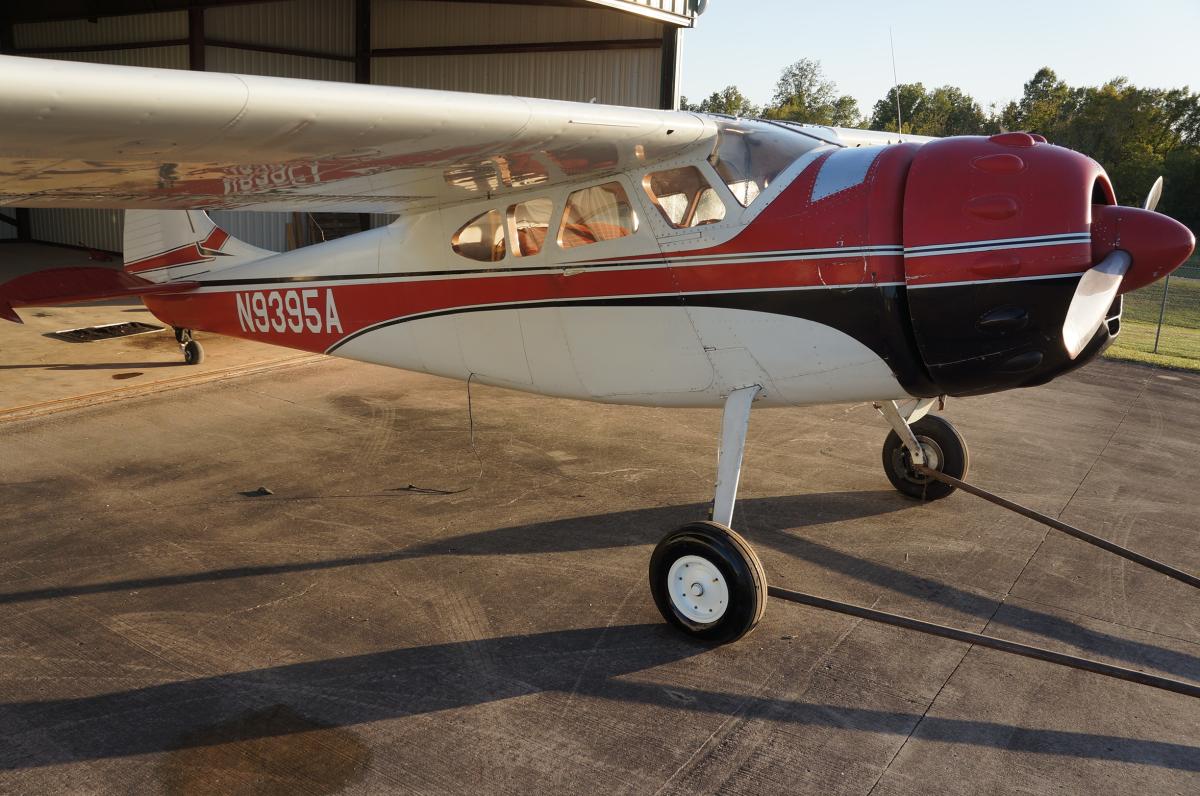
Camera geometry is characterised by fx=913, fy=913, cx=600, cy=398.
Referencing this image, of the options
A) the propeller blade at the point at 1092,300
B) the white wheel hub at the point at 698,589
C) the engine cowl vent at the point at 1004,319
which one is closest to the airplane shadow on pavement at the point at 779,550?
the white wheel hub at the point at 698,589

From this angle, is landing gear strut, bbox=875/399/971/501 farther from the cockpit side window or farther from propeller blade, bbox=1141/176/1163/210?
the cockpit side window

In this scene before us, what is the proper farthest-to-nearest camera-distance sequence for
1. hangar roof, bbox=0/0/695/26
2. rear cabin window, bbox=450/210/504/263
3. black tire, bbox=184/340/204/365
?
hangar roof, bbox=0/0/695/26 → black tire, bbox=184/340/204/365 → rear cabin window, bbox=450/210/504/263

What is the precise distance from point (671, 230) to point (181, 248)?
17.7 ft

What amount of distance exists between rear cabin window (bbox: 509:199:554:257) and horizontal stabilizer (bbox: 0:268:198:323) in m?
3.83

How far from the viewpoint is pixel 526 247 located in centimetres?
575

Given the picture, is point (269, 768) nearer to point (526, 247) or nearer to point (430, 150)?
point (430, 150)

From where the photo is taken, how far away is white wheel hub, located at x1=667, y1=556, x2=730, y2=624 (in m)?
4.73

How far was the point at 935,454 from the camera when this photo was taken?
693cm

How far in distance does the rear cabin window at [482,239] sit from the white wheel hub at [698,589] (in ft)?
7.73

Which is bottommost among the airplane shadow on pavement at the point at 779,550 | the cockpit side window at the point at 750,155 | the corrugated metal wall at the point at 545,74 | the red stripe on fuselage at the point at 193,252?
the airplane shadow on pavement at the point at 779,550

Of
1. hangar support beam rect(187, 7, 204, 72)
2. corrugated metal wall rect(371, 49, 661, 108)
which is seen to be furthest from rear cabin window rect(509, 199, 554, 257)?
hangar support beam rect(187, 7, 204, 72)

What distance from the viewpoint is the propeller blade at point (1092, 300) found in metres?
4.20

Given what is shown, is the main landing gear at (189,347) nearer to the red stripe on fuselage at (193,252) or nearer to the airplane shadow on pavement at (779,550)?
the red stripe on fuselage at (193,252)

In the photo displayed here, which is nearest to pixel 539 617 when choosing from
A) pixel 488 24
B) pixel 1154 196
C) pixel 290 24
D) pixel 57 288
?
pixel 1154 196
